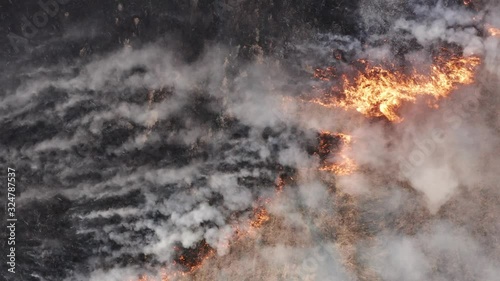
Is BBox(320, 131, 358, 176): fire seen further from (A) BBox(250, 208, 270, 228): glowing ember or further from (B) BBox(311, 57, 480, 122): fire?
(A) BBox(250, 208, 270, 228): glowing ember

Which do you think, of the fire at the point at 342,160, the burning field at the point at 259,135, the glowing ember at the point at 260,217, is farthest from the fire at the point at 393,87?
the glowing ember at the point at 260,217

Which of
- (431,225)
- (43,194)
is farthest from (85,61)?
(431,225)

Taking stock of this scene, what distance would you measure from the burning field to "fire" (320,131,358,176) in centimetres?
3

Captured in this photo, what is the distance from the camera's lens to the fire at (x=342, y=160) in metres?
9.00

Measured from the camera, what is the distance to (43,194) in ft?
29.7

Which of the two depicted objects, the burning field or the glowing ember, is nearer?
the burning field

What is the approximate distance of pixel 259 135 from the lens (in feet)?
29.2

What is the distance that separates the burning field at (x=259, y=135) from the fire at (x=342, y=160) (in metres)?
0.03

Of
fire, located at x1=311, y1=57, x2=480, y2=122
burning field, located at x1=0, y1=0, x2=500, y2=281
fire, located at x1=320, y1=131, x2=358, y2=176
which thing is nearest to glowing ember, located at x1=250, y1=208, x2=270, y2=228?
burning field, located at x1=0, y1=0, x2=500, y2=281

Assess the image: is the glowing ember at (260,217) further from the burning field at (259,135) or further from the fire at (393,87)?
the fire at (393,87)

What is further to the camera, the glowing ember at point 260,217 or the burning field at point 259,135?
the glowing ember at point 260,217

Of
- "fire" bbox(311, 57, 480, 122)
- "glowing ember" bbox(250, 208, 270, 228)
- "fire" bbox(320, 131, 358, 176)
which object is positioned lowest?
"glowing ember" bbox(250, 208, 270, 228)

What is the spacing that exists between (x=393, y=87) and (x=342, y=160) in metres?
1.67

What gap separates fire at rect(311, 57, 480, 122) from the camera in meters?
8.97
